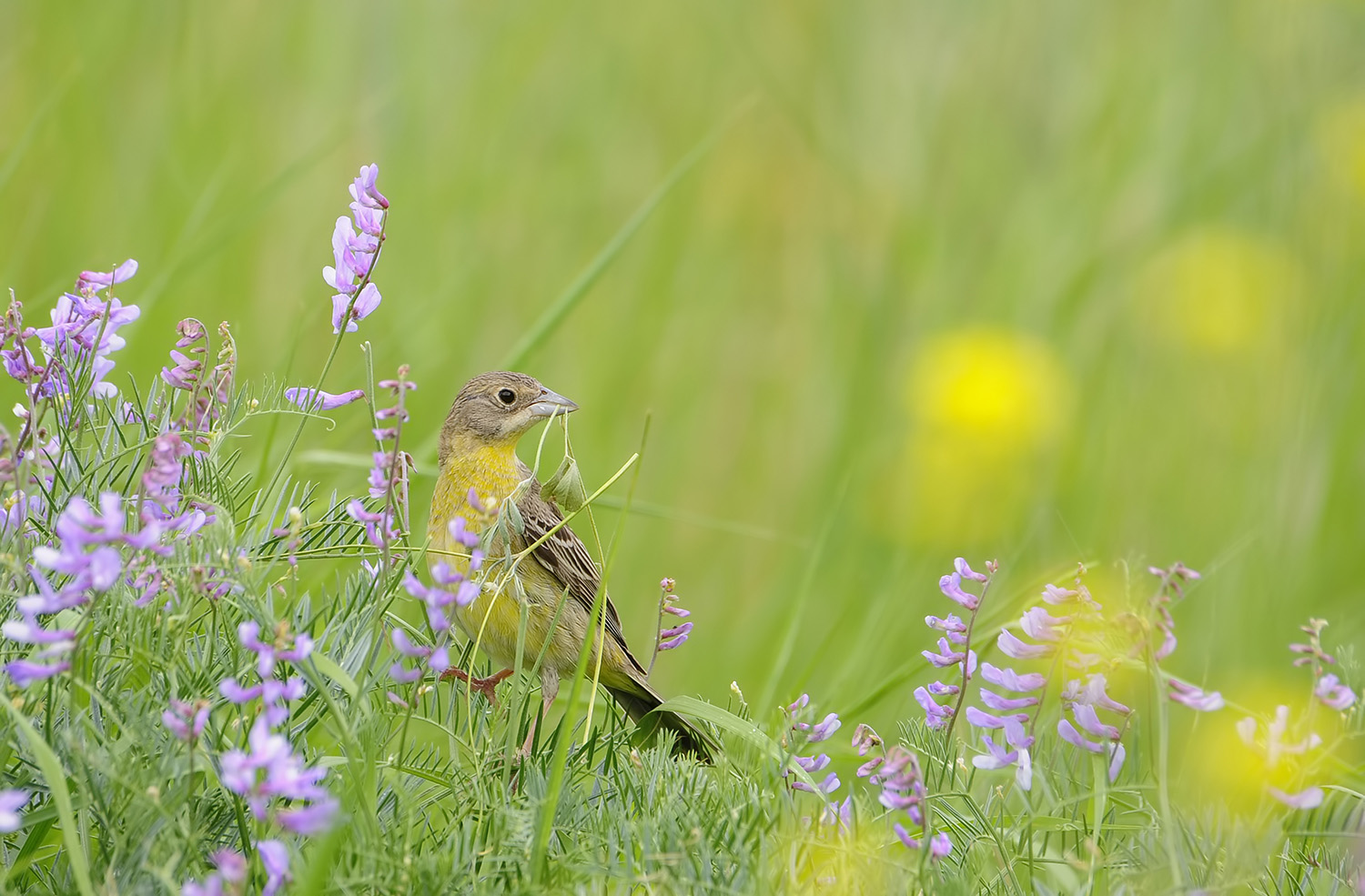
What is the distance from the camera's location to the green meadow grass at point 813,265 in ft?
18.3

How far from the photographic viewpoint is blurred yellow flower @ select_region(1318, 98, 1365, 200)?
6.32 metres

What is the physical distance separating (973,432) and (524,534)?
4.52 m

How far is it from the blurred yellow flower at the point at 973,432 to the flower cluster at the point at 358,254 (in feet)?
A: 14.8

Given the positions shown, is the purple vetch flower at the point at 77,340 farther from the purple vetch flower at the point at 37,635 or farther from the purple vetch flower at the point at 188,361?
the purple vetch flower at the point at 37,635

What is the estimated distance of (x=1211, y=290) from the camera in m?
7.91

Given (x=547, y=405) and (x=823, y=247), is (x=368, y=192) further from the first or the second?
(x=823, y=247)

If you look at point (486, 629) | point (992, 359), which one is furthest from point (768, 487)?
point (486, 629)

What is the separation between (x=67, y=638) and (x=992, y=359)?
652 centimetres

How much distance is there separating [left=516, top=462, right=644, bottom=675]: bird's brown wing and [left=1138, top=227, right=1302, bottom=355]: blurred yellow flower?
4.23 metres

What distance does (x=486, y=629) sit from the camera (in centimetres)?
385

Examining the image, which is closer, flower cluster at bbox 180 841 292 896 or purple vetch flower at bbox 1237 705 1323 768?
flower cluster at bbox 180 841 292 896

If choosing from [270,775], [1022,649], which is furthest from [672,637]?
[270,775]

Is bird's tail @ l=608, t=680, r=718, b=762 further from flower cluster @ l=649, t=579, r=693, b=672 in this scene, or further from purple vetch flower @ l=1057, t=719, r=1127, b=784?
purple vetch flower @ l=1057, t=719, r=1127, b=784

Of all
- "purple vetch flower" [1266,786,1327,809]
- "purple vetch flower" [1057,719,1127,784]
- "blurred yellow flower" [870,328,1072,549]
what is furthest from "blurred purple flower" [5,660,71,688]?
"blurred yellow flower" [870,328,1072,549]
